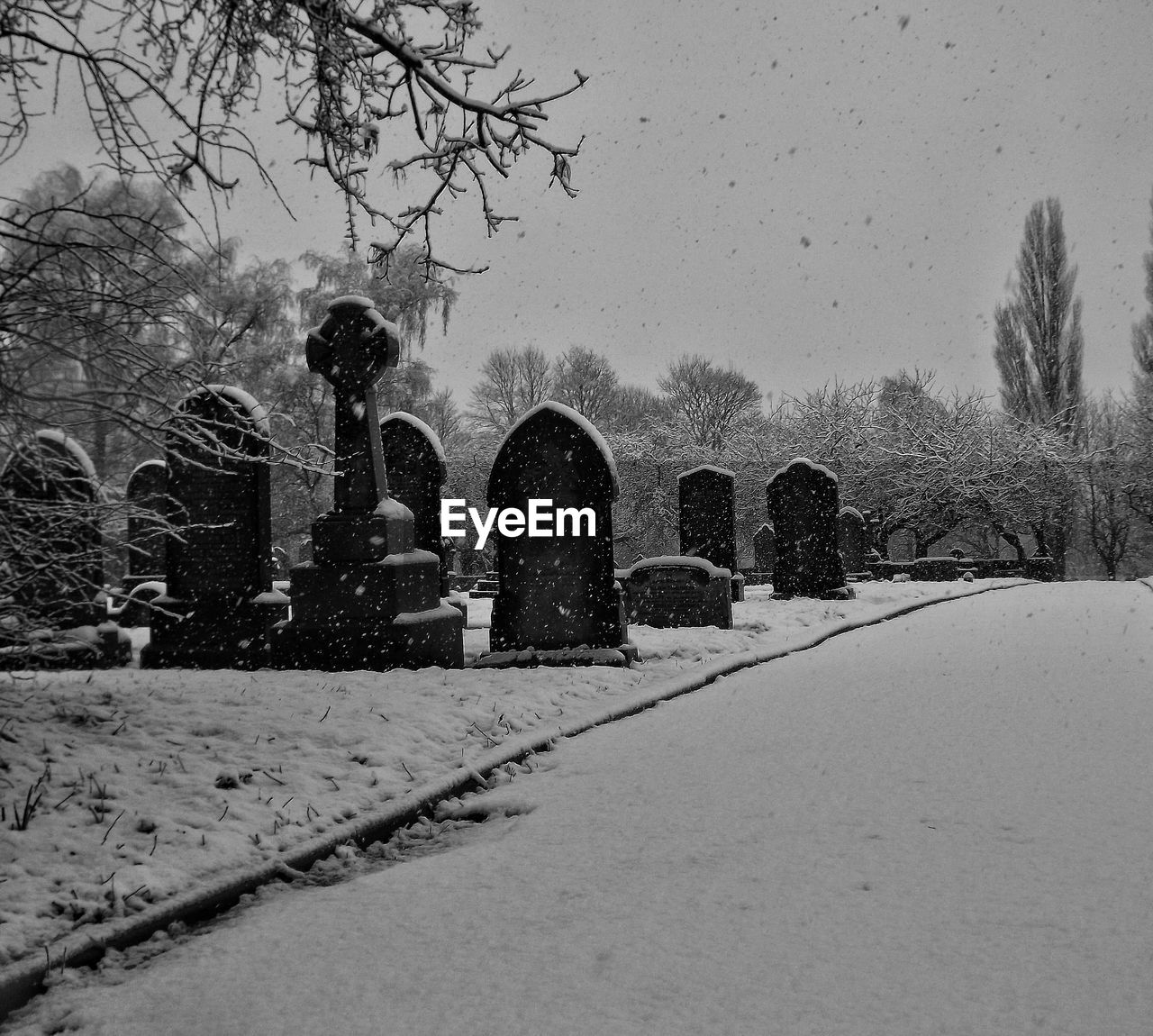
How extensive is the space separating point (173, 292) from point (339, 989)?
9.83 feet

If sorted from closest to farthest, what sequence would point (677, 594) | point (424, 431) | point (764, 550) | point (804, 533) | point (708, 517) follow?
point (424, 431) < point (677, 594) < point (708, 517) < point (804, 533) < point (764, 550)

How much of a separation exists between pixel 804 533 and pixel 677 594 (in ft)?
19.4

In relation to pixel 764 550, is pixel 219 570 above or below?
below

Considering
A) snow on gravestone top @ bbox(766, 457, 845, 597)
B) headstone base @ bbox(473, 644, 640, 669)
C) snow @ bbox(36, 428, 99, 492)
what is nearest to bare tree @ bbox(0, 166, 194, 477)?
headstone base @ bbox(473, 644, 640, 669)

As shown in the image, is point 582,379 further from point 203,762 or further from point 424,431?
point 203,762

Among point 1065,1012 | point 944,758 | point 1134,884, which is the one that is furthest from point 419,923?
point 944,758

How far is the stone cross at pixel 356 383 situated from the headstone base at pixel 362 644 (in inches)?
48.2

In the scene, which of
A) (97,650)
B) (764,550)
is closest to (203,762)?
(97,650)

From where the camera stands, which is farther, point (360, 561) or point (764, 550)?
point (764, 550)

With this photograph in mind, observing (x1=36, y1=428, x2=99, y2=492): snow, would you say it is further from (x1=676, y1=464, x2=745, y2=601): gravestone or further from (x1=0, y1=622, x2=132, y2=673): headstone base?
(x1=676, y1=464, x2=745, y2=601): gravestone

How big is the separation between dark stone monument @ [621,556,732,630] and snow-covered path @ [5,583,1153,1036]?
7.10 meters

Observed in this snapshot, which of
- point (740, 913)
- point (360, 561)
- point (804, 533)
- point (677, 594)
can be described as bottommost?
point (740, 913)

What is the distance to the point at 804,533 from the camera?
679 inches

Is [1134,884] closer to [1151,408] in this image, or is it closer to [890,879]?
[890,879]
